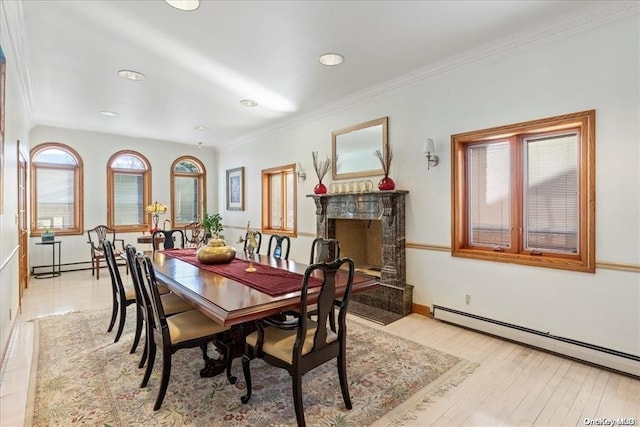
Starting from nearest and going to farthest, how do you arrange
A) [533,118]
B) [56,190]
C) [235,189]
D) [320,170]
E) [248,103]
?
[533,118] < [248,103] < [320,170] < [56,190] < [235,189]

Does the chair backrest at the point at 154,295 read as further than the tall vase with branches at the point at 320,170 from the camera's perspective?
No

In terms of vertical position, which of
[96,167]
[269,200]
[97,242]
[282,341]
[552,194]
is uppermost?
[96,167]

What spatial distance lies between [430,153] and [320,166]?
6.37 feet

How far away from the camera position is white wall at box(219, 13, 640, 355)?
8.48 ft

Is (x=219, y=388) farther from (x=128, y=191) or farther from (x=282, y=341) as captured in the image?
(x=128, y=191)

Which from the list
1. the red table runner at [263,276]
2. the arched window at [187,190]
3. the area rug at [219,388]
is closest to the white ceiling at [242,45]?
the red table runner at [263,276]

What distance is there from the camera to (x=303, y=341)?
194 centimetres

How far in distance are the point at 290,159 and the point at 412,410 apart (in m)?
4.51

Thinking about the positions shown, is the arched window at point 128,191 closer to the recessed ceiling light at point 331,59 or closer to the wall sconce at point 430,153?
the recessed ceiling light at point 331,59

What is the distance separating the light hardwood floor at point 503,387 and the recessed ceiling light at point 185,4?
2.96 metres

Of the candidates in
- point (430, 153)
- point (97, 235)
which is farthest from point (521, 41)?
point (97, 235)

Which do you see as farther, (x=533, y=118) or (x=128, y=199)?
(x=128, y=199)

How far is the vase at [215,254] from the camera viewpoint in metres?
3.18

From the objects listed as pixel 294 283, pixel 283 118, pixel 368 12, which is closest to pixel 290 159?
pixel 283 118
